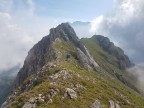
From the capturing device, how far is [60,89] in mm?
148000

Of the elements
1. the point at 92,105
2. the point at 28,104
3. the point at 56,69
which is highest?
the point at 56,69

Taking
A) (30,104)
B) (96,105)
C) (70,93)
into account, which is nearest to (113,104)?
(96,105)

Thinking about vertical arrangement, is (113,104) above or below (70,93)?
below

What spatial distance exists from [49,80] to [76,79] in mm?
19567

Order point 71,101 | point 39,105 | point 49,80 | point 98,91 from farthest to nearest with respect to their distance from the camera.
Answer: point 98,91 < point 49,80 < point 71,101 < point 39,105

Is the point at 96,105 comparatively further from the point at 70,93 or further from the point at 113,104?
the point at 113,104

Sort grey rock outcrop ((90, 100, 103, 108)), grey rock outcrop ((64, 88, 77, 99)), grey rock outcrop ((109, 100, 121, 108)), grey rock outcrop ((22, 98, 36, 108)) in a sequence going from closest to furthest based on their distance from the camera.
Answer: grey rock outcrop ((22, 98, 36, 108)) < grey rock outcrop ((64, 88, 77, 99)) < grey rock outcrop ((90, 100, 103, 108)) < grey rock outcrop ((109, 100, 121, 108))

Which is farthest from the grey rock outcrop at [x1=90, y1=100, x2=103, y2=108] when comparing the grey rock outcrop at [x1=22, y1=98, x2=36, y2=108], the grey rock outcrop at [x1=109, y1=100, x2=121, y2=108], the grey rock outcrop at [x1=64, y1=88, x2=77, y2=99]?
the grey rock outcrop at [x1=22, y1=98, x2=36, y2=108]

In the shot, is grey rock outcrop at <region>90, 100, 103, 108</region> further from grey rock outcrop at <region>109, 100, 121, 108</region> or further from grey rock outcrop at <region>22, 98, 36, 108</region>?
grey rock outcrop at <region>22, 98, 36, 108</region>

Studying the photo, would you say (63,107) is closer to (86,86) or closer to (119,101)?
(86,86)

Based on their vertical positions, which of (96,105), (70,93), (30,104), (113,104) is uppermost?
(70,93)

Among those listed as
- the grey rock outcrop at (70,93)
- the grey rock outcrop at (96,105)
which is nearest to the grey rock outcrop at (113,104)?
the grey rock outcrop at (96,105)

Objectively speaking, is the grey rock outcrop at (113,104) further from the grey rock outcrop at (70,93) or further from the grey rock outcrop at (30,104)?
the grey rock outcrop at (30,104)

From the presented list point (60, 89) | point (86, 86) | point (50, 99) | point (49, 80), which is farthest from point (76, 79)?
point (50, 99)
